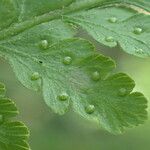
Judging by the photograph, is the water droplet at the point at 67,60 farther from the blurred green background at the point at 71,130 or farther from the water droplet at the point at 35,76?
the blurred green background at the point at 71,130

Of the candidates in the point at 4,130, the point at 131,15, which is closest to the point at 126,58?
the point at 131,15

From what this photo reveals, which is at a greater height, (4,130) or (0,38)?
(0,38)

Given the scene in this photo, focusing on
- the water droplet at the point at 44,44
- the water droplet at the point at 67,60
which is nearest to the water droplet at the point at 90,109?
the water droplet at the point at 67,60

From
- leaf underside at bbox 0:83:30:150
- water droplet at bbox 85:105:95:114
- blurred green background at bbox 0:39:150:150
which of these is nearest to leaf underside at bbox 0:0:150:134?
water droplet at bbox 85:105:95:114

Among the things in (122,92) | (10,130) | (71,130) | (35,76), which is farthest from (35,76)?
(71,130)

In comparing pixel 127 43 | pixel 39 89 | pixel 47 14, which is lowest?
pixel 39 89

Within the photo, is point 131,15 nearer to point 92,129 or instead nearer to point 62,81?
point 62,81

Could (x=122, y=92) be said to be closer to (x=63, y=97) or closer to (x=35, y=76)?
(x=63, y=97)

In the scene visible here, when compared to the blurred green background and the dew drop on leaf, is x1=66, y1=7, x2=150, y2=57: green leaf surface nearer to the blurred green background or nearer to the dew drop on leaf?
the dew drop on leaf
